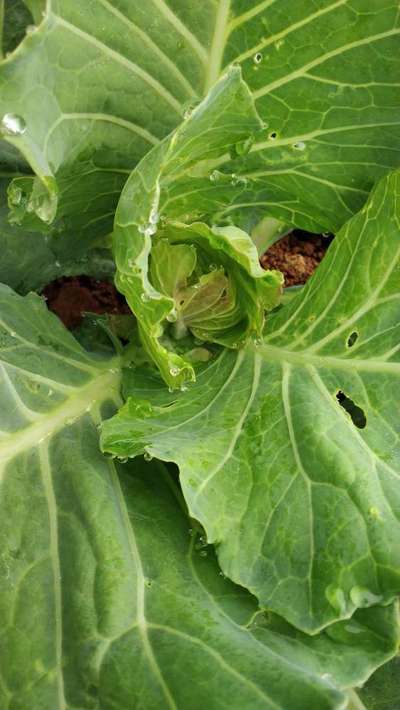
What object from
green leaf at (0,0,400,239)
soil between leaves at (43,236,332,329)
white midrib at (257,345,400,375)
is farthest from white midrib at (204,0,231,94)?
soil between leaves at (43,236,332,329)

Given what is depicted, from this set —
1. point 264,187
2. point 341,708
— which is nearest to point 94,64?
point 264,187

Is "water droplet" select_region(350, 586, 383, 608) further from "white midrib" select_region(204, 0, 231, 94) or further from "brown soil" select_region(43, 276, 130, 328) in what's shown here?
"brown soil" select_region(43, 276, 130, 328)

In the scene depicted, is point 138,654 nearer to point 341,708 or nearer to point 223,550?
point 223,550

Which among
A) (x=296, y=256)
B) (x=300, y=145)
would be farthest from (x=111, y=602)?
(x=296, y=256)

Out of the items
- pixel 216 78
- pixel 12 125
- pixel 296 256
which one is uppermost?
pixel 12 125

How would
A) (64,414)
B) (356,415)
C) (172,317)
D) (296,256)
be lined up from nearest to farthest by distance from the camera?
1. (64,414)
2. (172,317)
3. (356,415)
4. (296,256)

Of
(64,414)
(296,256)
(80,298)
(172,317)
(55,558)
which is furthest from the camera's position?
(296,256)

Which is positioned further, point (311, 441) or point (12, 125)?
point (311, 441)

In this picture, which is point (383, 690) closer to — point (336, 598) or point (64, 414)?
point (336, 598)
